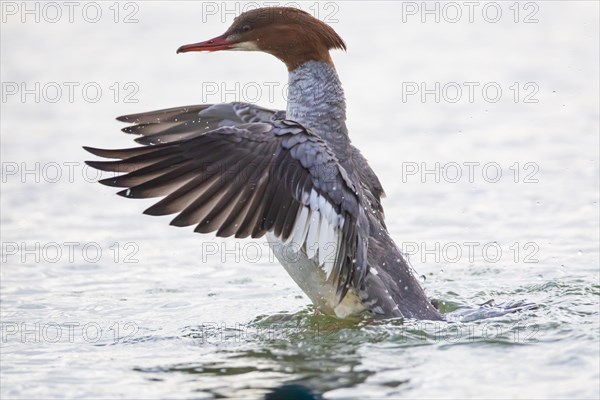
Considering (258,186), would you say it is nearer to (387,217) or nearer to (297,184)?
(297,184)

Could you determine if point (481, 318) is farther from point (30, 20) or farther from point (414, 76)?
point (30, 20)

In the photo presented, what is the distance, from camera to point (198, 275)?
9.05m

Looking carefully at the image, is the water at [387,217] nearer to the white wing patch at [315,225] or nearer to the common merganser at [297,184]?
the common merganser at [297,184]

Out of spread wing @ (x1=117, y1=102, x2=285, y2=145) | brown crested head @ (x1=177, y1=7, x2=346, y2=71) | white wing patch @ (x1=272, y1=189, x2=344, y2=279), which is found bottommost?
white wing patch @ (x1=272, y1=189, x2=344, y2=279)

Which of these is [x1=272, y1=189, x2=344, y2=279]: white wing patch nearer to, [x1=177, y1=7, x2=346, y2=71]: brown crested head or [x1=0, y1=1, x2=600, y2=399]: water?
[x1=0, y1=1, x2=600, y2=399]: water

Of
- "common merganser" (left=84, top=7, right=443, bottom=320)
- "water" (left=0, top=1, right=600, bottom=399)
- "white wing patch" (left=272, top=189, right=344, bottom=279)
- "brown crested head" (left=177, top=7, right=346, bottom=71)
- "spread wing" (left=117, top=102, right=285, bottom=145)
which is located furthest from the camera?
"spread wing" (left=117, top=102, right=285, bottom=145)

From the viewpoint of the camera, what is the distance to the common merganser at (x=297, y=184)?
693cm

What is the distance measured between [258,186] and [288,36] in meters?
1.30

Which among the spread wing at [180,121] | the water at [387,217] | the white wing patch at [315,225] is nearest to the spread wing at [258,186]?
the white wing patch at [315,225]

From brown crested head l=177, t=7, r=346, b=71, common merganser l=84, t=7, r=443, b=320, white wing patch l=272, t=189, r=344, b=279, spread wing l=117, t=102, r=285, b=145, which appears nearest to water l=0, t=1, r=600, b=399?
common merganser l=84, t=7, r=443, b=320

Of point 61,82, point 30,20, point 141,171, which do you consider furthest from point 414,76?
point 141,171

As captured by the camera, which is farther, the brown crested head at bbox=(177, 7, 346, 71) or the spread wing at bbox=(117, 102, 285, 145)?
the spread wing at bbox=(117, 102, 285, 145)

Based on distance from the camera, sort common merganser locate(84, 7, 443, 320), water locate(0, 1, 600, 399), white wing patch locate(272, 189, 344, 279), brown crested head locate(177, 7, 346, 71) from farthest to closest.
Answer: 1. brown crested head locate(177, 7, 346, 71)
2. white wing patch locate(272, 189, 344, 279)
3. common merganser locate(84, 7, 443, 320)
4. water locate(0, 1, 600, 399)

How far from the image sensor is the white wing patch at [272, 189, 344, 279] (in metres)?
7.12
